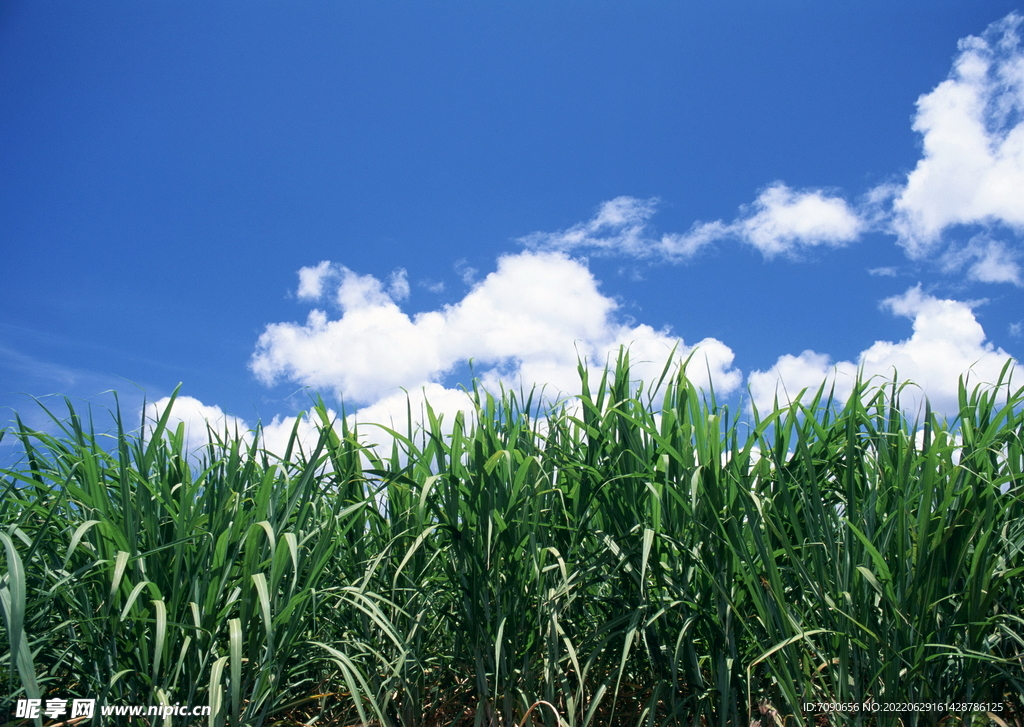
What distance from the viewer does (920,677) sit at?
1.78 meters

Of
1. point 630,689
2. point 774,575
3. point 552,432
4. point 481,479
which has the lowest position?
point 630,689

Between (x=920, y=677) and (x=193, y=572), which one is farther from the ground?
(x=193, y=572)

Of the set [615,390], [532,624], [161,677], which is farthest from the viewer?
[615,390]

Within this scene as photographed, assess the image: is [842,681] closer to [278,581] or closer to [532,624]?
[532,624]

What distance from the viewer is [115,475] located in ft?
7.10

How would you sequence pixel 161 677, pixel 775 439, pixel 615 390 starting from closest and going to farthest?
pixel 161 677, pixel 775 439, pixel 615 390

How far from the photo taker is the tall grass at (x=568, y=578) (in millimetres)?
1759

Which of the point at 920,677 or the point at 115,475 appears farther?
the point at 115,475

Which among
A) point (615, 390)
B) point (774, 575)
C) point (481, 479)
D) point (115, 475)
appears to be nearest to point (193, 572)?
point (115, 475)

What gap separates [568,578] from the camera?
6.32 ft

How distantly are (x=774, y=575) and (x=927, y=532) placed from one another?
431 mm

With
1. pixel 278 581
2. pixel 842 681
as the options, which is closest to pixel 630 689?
pixel 842 681

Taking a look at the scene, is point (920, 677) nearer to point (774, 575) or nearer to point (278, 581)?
point (774, 575)

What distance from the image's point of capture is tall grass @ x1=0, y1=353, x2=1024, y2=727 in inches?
69.2
